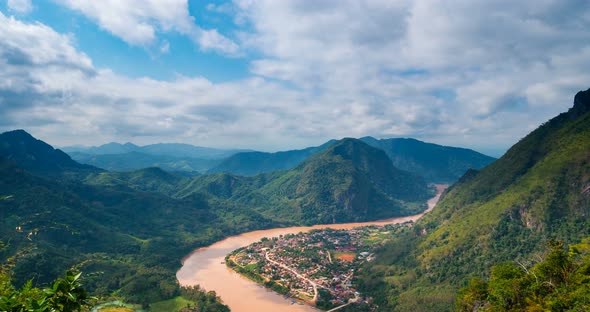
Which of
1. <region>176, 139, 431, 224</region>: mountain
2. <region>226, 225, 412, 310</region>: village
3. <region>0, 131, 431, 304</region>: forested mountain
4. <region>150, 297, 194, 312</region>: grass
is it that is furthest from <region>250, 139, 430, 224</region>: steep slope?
<region>150, 297, 194, 312</region>: grass

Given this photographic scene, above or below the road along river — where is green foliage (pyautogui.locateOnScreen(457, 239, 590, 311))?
above

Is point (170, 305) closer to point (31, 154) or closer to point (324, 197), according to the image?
point (324, 197)

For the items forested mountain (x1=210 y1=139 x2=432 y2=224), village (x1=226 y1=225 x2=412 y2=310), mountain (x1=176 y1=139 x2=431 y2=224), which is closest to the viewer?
village (x1=226 y1=225 x2=412 y2=310)

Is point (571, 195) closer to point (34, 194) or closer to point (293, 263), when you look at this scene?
point (293, 263)

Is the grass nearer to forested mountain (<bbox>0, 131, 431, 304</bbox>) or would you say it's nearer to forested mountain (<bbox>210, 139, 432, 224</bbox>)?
forested mountain (<bbox>0, 131, 431, 304</bbox>)

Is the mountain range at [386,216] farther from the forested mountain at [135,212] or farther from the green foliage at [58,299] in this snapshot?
the green foliage at [58,299]

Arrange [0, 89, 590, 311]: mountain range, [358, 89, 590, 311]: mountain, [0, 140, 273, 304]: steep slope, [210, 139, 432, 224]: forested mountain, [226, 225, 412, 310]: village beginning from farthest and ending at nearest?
[210, 139, 432, 224]: forested mountain < [226, 225, 412, 310]: village < [0, 140, 273, 304]: steep slope < [0, 89, 590, 311]: mountain range < [358, 89, 590, 311]: mountain

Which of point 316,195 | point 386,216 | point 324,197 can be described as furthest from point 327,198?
point 386,216
